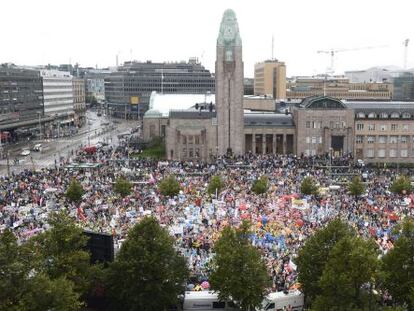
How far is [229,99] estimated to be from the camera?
329 ft

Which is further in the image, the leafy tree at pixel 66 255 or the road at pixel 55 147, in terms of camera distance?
the road at pixel 55 147

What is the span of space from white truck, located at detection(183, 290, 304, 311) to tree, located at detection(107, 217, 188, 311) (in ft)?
4.34

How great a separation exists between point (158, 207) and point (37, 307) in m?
26.9

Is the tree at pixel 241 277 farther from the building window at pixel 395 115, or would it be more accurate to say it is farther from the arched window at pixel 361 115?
the building window at pixel 395 115

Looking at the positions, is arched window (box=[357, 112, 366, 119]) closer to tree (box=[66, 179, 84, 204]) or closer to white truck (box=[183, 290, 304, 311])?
tree (box=[66, 179, 84, 204])

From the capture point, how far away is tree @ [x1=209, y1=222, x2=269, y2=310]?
32.5 meters

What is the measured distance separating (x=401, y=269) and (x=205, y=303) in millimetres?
11469

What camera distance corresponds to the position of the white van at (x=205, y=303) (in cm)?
3484

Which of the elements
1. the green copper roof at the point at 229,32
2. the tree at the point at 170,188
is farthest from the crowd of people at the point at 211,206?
the green copper roof at the point at 229,32

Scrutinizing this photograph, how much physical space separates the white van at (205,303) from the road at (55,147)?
60.3m

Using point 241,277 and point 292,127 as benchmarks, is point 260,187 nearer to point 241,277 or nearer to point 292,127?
point 241,277

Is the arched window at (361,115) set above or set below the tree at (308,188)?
above

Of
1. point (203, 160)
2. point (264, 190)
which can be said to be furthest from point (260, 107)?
point (264, 190)

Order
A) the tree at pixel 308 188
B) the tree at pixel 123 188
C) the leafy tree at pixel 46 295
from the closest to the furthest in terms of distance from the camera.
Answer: the leafy tree at pixel 46 295 → the tree at pixel 123 188 → the tree at pixel 308 188
